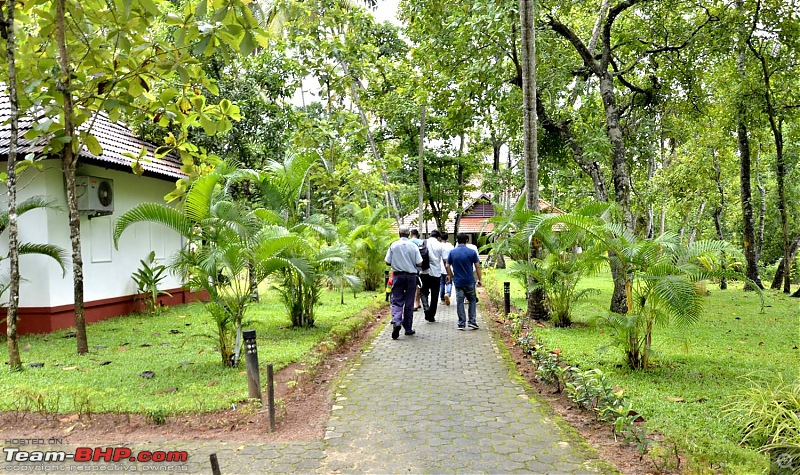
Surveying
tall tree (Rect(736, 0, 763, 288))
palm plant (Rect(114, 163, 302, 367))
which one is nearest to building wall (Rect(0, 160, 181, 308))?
palm plant (Rect(114, 163, 302, 367))

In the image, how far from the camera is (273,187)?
9891 millimetres

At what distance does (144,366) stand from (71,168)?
2.96 meters

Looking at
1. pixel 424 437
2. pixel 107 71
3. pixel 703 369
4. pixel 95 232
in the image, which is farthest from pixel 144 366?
pixel 703 369

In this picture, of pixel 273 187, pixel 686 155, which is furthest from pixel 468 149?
pixel 273 187

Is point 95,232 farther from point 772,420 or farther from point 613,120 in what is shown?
point 772,420

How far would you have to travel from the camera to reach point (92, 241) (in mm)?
11141

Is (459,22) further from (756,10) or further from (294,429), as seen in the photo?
(294,429)

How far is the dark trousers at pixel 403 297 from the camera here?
31.9ft

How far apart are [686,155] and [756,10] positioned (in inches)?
362

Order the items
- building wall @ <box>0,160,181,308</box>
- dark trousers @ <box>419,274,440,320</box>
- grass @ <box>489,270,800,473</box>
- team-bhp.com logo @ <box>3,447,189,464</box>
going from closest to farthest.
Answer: grass @ <box>489,270,800,473</box> < team-bhp.com logo @ <box>3,447,189,464</box> < building wall @ <box>0,160,181,308</box> < dark trousers @ <box>419,274,440,320</box>

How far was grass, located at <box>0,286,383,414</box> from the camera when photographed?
5.48 metres

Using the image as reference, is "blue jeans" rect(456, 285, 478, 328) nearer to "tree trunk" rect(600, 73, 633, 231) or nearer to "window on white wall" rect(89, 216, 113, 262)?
"tree trunk" rect(600, 73, 633, 231)

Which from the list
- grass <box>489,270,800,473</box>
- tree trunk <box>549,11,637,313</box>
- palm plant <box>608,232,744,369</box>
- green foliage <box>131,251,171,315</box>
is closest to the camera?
grass <box>489,270,800,473</box>

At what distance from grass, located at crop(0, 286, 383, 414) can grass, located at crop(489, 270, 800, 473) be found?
12.5 feet
